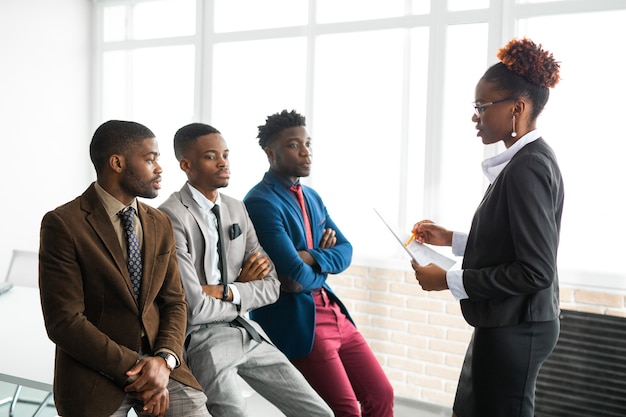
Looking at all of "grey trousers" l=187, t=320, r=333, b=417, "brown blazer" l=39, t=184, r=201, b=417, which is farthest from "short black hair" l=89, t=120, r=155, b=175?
"grey trousers" l=187, t=320, r=333, b=417

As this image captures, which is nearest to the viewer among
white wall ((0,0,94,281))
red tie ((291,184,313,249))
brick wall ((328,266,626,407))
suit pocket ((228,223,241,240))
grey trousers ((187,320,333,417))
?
grey trousers ((187,320,333,417))

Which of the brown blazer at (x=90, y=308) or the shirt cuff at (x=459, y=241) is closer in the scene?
the brown blazer at (x=90, y=308)

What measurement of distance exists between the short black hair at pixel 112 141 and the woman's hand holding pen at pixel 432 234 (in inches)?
47.7

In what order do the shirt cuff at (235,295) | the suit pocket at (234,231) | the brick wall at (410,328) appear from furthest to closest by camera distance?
the brick wall at (410,328)
the suit pocket at (234,231)
the shirt cuff at (235,295)

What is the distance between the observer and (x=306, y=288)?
2.47 metres

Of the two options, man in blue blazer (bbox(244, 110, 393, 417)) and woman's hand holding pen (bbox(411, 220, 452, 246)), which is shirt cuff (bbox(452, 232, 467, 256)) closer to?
woman's hand holding pen (bbox(411, 220, 452, 246))

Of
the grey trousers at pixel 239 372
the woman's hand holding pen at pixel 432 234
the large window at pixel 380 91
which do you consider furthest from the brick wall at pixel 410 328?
the grey trousers at pixel 239 372

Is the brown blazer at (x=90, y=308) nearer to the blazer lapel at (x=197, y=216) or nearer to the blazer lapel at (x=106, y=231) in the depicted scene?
the blazer lapel at (x=106, y=231)

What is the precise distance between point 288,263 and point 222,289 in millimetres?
324

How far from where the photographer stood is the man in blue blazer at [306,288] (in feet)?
7.92

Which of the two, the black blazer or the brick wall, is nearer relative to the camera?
the black blazer

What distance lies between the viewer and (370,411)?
2545 mm

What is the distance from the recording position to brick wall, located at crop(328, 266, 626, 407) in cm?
379

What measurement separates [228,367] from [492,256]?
3.20ft
